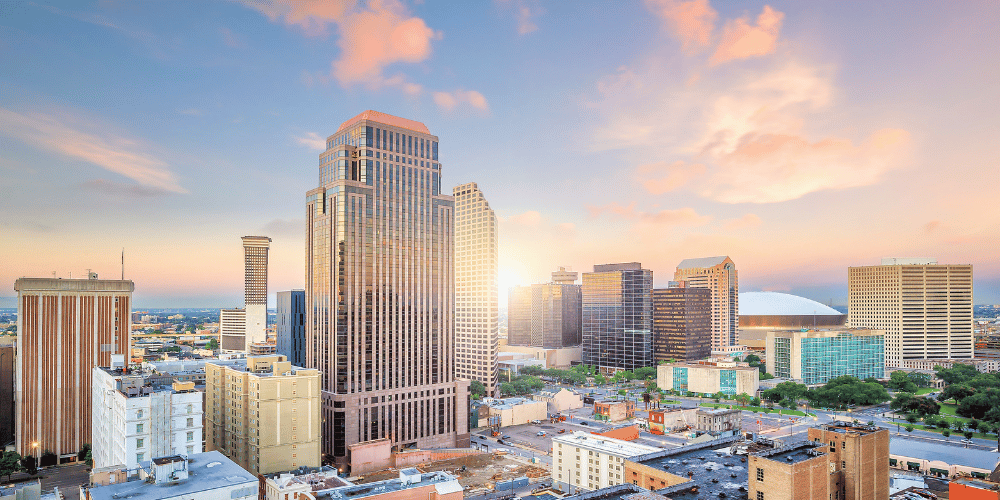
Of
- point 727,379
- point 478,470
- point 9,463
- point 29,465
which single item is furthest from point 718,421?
point 9,463

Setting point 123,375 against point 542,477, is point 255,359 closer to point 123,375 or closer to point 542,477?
point 123,375

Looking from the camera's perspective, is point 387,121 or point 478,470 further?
point 387,121

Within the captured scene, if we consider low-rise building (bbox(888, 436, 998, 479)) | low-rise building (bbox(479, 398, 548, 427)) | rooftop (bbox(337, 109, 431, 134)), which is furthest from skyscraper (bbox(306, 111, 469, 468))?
low-rise building (bbox(888, 436, 998, 479))

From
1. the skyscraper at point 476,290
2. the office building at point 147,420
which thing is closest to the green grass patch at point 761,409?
the skyscraper at point 476,290

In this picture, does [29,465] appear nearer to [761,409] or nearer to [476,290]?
[476,290]

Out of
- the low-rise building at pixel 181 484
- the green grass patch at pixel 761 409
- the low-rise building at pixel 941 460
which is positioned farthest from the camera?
the green grass patch at pixel 761 409

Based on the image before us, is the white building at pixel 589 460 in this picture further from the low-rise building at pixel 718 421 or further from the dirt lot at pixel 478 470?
the low-rise building at pixel 718 421
